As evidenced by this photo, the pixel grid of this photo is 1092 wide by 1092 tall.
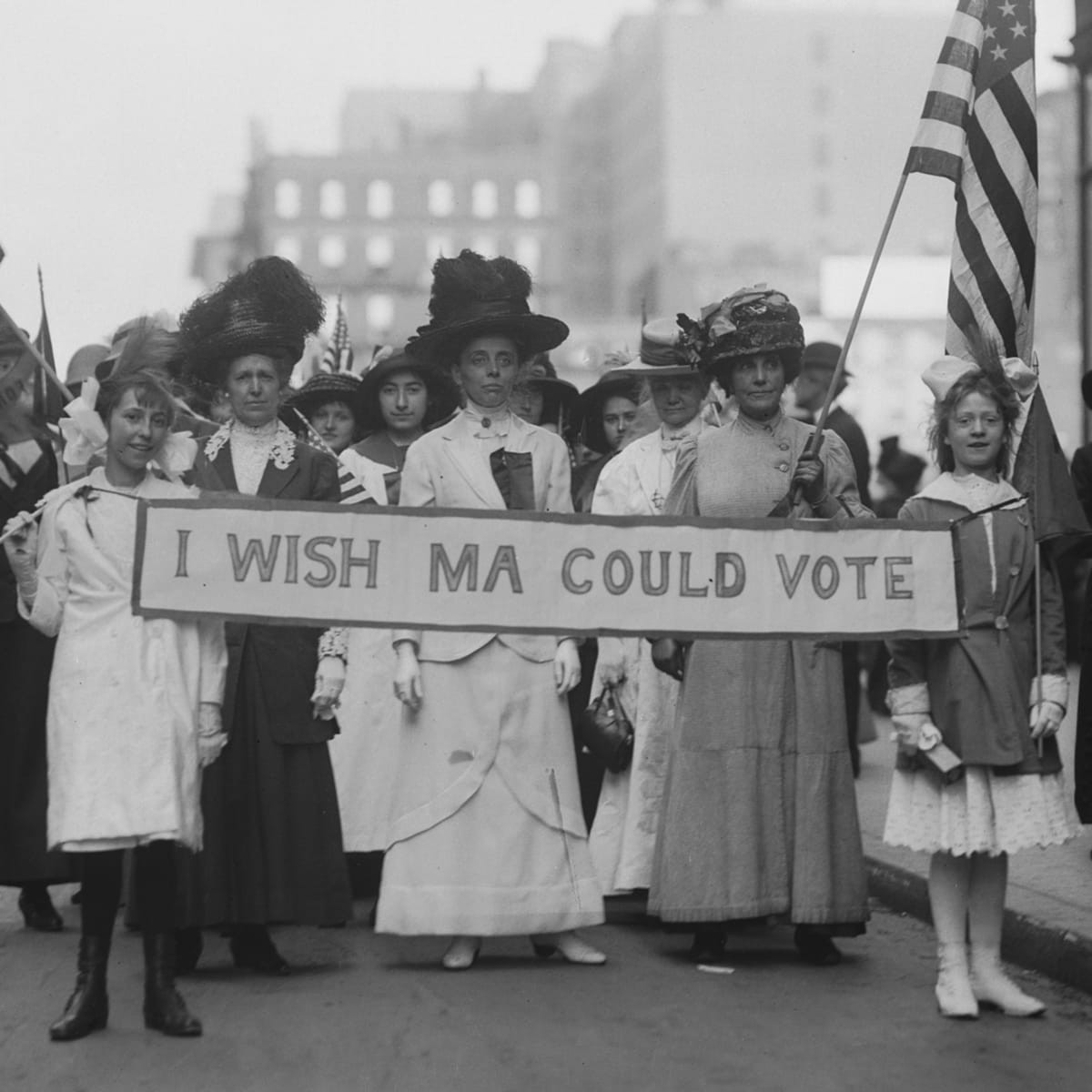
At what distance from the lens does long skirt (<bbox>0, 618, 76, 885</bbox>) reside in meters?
8.86

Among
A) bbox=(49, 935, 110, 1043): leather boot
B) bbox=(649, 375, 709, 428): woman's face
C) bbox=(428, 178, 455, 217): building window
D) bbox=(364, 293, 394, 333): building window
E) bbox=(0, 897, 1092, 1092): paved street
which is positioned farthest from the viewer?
bbox=(428, 178, 455, 217): building window

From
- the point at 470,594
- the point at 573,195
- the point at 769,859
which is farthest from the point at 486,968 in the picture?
the point at 573,195

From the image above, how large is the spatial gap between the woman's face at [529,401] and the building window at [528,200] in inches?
5526

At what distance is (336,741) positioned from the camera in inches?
390

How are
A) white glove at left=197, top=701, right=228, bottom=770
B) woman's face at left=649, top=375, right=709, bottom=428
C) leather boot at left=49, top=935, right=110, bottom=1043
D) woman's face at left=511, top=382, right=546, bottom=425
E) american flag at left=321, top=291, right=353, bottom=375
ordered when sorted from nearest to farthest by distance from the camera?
leather boot at left=49, top=935, right=110, bottom=1043, white glove at left=197, top=701, right=228, bottom=770, woman's face at left=649, top=375, right=709, bottom=428, woman's face at left=511, top=382, right=546, bottom=425, american flag at left=321, top=291, right=353, bottom=375

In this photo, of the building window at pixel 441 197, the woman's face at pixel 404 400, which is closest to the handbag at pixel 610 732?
the woman's face at pixel 404 400

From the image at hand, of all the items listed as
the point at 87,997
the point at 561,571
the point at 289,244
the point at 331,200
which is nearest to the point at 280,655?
the point at 561,571

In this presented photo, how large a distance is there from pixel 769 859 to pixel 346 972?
147 cm

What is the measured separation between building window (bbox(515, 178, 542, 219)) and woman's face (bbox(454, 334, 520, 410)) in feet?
470

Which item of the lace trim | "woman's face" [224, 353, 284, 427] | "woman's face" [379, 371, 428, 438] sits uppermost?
"woman's face" [379, 371, 428, 438]

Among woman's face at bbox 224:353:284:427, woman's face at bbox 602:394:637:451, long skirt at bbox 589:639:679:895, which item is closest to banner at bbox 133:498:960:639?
woman's face at bbox 224:353:284:427

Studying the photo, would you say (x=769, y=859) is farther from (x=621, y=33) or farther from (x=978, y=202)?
(x=621, y=33)

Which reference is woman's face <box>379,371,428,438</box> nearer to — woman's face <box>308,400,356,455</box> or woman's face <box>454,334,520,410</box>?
woman's face <box>308,400,356,455</box>

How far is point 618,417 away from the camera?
10.8 meters
